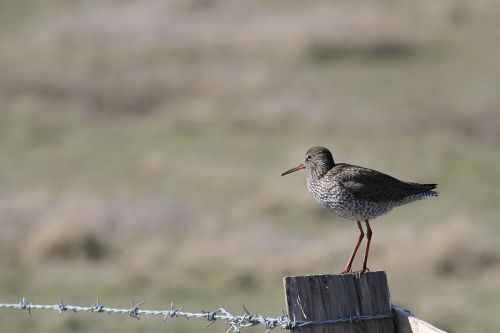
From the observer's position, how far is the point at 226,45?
1273 inches

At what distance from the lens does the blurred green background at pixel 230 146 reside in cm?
1697

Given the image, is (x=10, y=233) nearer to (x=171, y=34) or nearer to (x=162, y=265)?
(x=162, y=265)

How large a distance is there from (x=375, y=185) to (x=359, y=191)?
0.50ft

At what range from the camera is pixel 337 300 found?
18.5 ft

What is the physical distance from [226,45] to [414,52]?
5.01 meters

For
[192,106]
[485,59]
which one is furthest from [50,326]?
[485,59]

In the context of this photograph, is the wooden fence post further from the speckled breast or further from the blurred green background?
the blurred green background

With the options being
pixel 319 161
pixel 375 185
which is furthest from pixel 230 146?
pixel 375 185

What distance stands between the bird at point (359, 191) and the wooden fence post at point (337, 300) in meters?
2.12

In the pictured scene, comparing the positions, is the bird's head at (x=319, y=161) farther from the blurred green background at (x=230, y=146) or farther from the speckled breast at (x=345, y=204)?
the blurred green background at (x=230, y=146)

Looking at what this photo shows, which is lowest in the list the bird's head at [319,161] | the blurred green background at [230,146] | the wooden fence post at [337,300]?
the wooden fence post at [337,300]

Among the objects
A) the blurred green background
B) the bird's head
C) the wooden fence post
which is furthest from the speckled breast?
the blurred green background

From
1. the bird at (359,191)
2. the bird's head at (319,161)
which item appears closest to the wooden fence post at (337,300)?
the bird at (359,191)

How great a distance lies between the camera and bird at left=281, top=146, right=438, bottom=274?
25.9 ft
